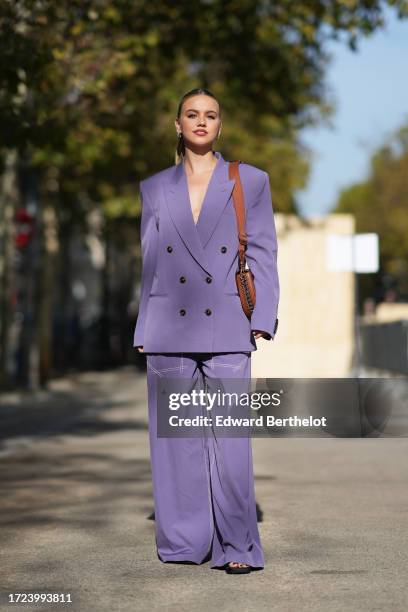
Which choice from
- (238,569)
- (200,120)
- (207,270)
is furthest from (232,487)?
(200,120)

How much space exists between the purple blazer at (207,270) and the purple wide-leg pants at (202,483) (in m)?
0.09

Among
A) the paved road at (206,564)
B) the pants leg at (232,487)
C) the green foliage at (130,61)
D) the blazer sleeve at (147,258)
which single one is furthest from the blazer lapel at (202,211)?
the green foliage at (130,61)

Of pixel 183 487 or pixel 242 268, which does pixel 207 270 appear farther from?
pixel 183 487

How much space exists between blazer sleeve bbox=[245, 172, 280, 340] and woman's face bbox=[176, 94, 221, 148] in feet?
1.07

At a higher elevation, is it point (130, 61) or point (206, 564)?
point (130, 61)

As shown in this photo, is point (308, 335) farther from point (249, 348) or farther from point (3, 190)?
point (249, 348)

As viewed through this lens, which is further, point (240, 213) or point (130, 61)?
point (130, 61)

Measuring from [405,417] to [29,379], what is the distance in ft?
34.5

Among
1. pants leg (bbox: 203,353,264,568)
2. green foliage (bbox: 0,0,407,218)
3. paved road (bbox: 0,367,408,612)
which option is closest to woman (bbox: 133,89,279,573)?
pants leg (bbox: 203,353,264,568)

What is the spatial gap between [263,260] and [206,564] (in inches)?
54.4

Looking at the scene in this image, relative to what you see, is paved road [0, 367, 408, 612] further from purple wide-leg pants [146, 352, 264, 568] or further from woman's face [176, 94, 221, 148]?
woman's face [176, 94, 221, 148]

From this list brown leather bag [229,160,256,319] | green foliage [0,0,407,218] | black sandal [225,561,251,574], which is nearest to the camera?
black sandal [225,561,251,574]

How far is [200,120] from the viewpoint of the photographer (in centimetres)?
637

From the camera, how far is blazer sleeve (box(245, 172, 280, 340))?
20.5ft
